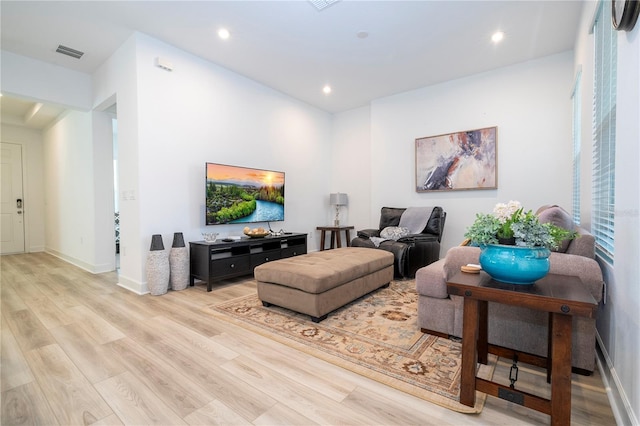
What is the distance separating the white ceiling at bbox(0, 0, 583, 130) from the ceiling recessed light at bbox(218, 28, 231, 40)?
0.06 metres

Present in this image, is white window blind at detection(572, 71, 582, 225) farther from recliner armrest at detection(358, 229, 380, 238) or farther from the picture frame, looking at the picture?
recliner armrest at detection(358, 229, 380, 238)

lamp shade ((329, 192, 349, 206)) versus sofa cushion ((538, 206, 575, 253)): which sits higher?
lamp shade ((329, 192, 349, 206))

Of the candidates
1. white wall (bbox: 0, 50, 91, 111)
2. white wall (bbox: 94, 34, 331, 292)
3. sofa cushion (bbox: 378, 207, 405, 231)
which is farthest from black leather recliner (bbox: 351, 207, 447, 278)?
white wall (bbox: 0, 50, 91, 111)

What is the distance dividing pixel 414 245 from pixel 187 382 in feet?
9.97

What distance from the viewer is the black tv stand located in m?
3.38

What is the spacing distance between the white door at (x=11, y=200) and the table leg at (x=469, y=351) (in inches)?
327

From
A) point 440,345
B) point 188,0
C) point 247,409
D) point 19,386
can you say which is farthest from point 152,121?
point 440,345

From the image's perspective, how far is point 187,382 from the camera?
162cm

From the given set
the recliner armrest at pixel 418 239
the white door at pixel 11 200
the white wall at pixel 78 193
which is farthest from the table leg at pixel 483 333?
the white door at pixel 11 200

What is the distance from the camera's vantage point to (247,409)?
141 cm

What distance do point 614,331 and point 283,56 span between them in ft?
13.4

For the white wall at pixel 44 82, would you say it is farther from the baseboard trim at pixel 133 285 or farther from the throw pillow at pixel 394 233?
the throw pillow at pixel 394 233

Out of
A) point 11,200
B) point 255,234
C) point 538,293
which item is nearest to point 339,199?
point 255,234

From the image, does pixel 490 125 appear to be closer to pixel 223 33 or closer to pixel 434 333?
pixel 434 333
